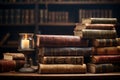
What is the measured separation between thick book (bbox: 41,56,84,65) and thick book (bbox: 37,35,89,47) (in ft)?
0.36

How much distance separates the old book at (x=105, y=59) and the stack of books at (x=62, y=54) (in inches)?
3.1

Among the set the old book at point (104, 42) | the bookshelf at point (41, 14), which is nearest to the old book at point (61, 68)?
the old book at point (104, 42)

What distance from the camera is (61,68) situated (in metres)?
2.08

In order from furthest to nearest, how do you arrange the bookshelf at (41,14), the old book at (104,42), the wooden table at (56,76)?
the bookshelf at (41,14) < the old book at (104,42) < the wooden table at (56,76)

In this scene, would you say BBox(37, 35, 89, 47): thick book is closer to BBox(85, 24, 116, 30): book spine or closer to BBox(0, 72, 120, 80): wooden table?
BBox(85, 24, 116, 30): book spine

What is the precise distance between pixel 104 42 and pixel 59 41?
0.40 metres

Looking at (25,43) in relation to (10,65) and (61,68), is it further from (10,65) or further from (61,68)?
(61,68)

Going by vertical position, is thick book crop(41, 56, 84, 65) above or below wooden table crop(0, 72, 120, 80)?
above

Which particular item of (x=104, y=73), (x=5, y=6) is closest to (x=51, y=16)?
(x=5, y=6)

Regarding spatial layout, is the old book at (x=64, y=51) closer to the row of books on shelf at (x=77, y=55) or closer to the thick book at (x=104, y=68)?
the row of books on shelf at (x=77, y=55)

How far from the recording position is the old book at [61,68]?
2.06 meters

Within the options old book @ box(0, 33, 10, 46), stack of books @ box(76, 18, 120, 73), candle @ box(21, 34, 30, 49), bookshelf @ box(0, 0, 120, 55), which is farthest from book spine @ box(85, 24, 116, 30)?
old book @ box(0, 33, 10, 46)

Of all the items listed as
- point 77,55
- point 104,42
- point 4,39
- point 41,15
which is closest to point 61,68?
point 77,55

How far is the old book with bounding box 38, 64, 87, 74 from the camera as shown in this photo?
2.06 m
